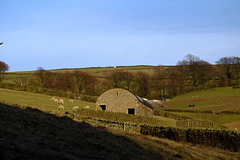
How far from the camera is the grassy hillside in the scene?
7019 centimetres

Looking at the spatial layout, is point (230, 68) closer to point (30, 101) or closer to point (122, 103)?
point (122, 103)

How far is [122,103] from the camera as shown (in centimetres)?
5606

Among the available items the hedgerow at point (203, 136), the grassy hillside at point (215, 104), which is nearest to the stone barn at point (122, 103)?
the hedgerow at point (203, 136)

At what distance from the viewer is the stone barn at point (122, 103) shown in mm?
55469

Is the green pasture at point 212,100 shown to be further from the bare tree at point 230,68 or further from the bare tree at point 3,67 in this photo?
the bare tree at point 3,67

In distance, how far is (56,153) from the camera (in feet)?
50.7

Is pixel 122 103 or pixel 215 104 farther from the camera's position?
pixel 215 104

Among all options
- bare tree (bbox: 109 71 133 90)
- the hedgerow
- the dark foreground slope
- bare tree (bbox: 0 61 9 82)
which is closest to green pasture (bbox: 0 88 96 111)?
the hedgerow

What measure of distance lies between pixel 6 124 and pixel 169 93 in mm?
106666

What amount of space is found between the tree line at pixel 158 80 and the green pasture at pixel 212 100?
8.53 meters

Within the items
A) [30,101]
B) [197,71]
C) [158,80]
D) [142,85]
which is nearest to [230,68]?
[197,71]

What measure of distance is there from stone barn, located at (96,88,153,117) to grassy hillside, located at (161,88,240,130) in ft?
62.1

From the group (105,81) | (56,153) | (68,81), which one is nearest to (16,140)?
(56,153)

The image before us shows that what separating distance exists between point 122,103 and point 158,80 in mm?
67473
